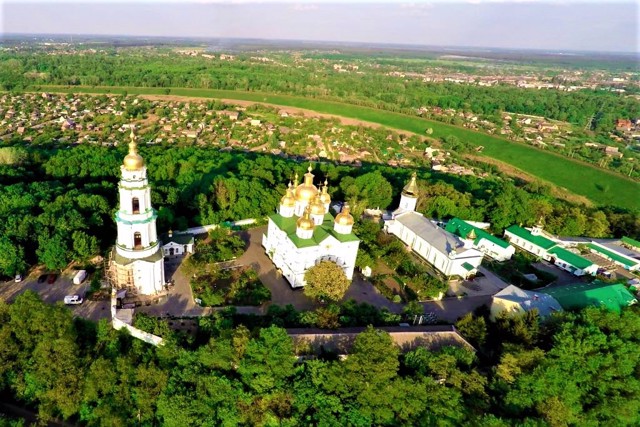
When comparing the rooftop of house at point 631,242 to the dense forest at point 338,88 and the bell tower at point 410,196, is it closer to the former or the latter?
the bell tower at point 410,196

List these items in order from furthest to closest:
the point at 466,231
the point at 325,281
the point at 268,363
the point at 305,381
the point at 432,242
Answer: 1. the point at 466,231
2. the point at 432,242
3. the point at 325,281
4. the point at 305,381
5. the point at 268,363

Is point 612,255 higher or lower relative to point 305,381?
lower

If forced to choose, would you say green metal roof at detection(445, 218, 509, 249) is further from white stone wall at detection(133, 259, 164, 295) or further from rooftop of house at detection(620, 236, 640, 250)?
white stone wall at detection(133, 259, 164, 295)

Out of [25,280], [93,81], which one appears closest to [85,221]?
[25,280]

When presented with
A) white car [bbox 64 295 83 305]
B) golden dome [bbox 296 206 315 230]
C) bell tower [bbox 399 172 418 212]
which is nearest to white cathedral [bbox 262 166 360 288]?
golden dome [bbox 296 206 315 230]

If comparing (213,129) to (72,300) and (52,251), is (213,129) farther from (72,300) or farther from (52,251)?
(72,300)

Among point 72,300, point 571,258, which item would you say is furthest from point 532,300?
point 72,300
